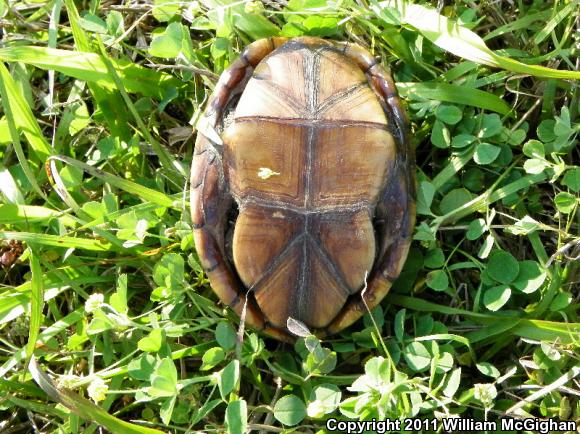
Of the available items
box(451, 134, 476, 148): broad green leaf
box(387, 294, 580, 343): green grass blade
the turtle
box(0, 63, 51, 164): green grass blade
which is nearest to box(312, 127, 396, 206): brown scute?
the turtle

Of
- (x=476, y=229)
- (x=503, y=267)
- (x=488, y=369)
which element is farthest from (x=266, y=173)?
(x=488, y=369)

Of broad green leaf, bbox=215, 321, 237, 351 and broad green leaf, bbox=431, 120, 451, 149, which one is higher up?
broad green leaf, bbox=431, 120, 451, 149

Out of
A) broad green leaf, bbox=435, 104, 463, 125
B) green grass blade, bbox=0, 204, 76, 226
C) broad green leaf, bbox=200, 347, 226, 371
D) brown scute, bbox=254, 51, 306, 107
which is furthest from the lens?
green grass blade, bbox=0, 204, 76, 226

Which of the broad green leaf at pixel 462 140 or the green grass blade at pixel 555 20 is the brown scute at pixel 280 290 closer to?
the broad green leaf at pixel 462 140

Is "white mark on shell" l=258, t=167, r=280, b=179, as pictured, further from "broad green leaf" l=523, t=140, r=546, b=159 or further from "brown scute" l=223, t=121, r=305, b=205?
"broad green leaf" l=523, t=140, r=546, b=159

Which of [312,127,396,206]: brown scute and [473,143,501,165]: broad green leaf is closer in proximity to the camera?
[312,127,396,206]: brown scute
